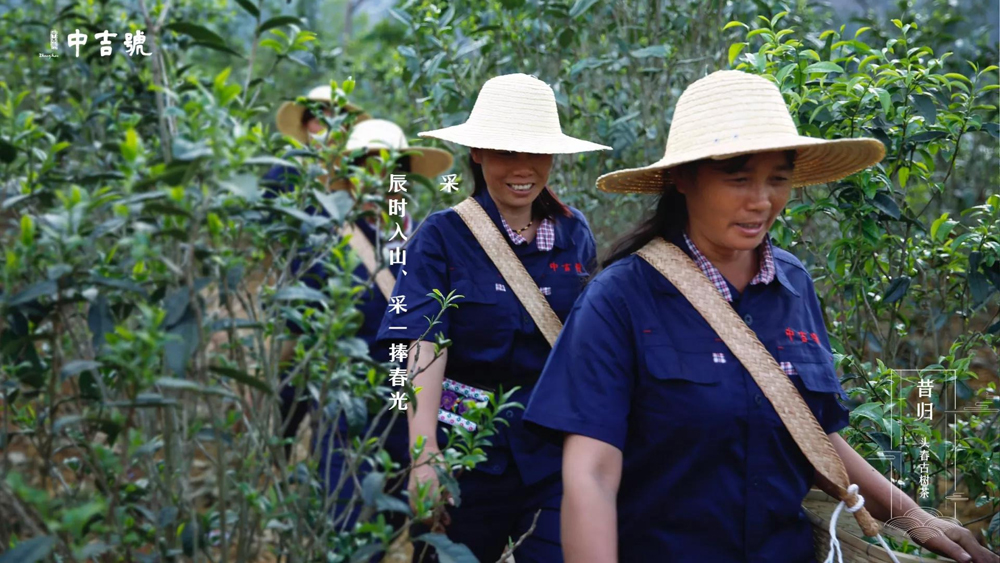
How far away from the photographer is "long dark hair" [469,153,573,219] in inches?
126

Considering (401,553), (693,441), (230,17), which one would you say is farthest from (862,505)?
(230,17)

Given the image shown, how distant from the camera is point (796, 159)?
2477 millimetres

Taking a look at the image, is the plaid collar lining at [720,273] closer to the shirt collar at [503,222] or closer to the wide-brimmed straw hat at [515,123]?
the wide-brimmed straw hat at [515,123]

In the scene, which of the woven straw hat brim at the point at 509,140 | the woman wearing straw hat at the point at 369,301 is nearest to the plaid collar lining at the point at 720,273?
the woven straw hat brim at the point at 509,140

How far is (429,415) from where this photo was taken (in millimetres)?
2797

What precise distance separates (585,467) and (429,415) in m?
0.81

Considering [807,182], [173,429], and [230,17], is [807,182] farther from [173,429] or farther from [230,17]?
[230,17]

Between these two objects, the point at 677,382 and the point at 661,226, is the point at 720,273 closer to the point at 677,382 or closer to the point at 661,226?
the point at 661,226

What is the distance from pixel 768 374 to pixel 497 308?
39.1 inches

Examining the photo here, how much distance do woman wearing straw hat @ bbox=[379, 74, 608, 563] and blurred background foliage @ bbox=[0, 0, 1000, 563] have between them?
0.53 metres

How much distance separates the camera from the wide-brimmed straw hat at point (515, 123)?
293 centimetres

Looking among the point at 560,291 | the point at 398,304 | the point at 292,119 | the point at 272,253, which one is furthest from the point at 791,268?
the point at 292,119

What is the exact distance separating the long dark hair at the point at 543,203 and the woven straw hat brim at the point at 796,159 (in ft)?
2.10

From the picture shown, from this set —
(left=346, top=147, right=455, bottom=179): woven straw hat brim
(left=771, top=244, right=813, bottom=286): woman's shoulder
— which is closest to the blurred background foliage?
(left=346, top=147, right=455, bottom=179): woven straw hat brim
